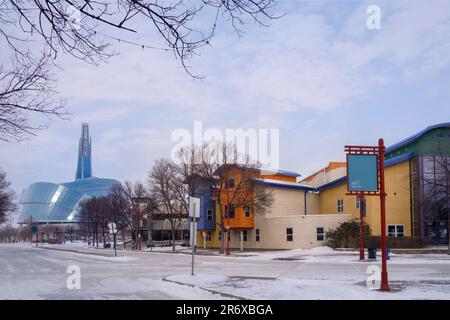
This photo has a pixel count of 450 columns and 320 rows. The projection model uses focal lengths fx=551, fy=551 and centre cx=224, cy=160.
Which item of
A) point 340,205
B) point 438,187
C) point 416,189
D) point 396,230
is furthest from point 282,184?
point 438,187

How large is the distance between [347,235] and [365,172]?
114ft

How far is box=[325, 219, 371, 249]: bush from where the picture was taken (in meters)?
50.0

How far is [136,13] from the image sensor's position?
22.7 feet

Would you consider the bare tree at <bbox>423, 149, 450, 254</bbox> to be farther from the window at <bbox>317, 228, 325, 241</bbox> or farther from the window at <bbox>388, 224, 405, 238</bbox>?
the window at <bbox>317, 228, 325, 241</bbox>

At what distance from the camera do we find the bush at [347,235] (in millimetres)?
50000

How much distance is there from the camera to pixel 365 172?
17203 mm

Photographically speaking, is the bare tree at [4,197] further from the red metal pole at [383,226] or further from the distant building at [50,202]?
the distant building at [50,202]

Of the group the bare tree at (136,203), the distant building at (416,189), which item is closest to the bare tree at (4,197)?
the bare tree at (136,203)

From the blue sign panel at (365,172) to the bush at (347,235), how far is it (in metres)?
33.7

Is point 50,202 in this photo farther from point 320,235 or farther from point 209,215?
point 320,235

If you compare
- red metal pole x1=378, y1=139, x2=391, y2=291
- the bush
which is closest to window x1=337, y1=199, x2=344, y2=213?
the bush

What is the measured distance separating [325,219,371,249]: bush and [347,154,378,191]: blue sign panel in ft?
110
